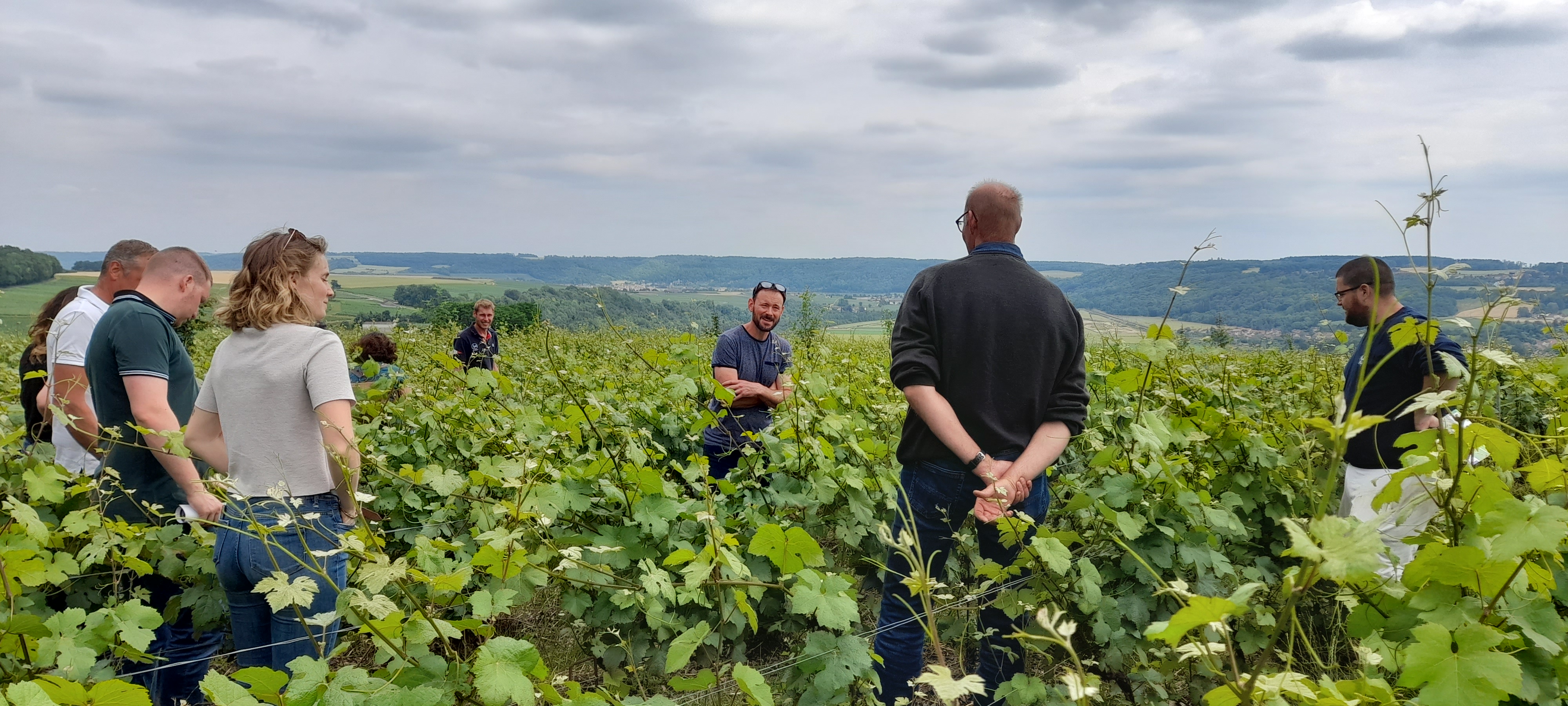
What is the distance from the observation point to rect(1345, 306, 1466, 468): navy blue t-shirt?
3.37 metres

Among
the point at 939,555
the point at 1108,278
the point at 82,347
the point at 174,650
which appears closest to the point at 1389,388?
the point at 939,555

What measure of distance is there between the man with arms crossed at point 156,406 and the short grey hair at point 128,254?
43cm

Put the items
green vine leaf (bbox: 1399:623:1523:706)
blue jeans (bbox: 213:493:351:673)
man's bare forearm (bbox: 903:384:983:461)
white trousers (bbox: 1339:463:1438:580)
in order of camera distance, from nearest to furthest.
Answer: green vine leaf (bbox: 1399:623:1523:706), blue jeans (bbox: 213:493:351:673), man's bare forearm (bbox: 903:384:983:461), white trousers (bbox: 1339:463:1438:580)

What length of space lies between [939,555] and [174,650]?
306 cm

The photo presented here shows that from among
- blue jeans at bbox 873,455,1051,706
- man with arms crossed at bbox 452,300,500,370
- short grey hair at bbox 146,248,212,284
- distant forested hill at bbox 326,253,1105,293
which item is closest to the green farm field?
blue jeans at bbox 873,455,1051,706

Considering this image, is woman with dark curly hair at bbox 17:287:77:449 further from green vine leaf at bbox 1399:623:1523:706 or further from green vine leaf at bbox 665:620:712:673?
green vine leaf at bbox 1399:623:1523:706

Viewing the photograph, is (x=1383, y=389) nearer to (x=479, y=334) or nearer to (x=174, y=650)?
(x=174, y=650)

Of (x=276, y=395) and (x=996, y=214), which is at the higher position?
(x=996, y=214)

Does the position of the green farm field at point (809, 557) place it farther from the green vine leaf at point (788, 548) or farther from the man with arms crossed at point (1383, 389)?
the man with arms crossed at point (1383, 389)

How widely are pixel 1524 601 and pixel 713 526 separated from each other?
1492 millimetres

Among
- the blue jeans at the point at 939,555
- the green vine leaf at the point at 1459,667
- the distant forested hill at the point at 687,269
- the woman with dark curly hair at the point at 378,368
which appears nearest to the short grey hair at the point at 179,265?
the woman with dark curly hair at the point at 378,368

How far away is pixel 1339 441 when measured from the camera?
898 mm

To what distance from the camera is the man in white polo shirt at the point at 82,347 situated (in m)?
3.21

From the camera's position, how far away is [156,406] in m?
2.81
